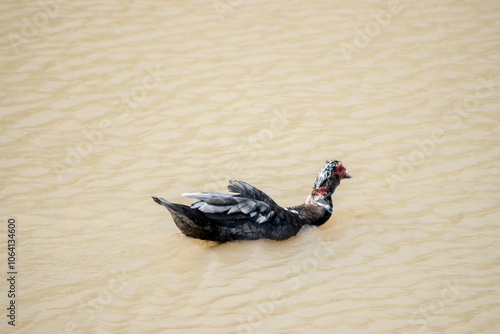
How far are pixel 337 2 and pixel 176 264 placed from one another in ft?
29.5

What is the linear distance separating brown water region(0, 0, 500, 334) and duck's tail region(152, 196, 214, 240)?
208 millimetres

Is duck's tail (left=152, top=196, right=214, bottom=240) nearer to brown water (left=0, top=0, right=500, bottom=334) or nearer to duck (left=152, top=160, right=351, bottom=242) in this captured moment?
duck (left=152, top=160, right=351, bottom=242)

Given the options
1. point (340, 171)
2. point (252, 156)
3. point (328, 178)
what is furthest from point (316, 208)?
point (252, 156)

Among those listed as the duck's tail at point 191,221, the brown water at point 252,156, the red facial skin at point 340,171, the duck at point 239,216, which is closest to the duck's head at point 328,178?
the red facial skin at point 340,171

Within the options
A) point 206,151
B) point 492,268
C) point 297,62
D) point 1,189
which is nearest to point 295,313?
point 492,268

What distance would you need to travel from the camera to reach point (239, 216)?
725cm

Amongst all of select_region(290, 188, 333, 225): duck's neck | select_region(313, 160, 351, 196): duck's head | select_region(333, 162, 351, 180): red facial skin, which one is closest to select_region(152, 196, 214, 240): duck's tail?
select_region(290, 188, 333, 225): duck's neck

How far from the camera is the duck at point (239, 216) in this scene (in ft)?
22.9

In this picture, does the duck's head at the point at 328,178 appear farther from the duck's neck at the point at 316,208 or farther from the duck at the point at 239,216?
the duck at the point at 239,216

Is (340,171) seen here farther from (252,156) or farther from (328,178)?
(252,156)

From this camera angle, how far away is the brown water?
621cm

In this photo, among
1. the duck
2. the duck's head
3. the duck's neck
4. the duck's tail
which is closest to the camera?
the duck's tail

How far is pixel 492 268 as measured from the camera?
6.68 metres

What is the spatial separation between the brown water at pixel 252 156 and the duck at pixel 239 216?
0.16m
